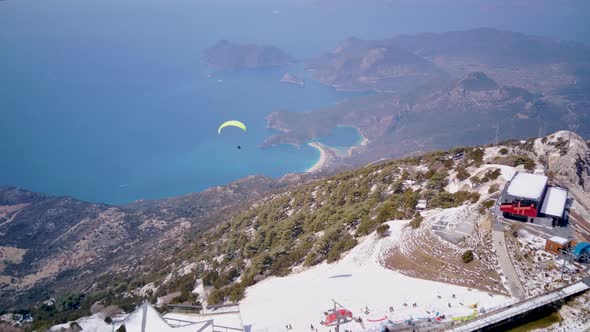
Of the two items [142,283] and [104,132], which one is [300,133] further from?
[142,283]

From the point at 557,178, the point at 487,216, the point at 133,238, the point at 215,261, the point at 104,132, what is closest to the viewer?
the point at 487,216

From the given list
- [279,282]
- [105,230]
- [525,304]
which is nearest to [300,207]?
[279,282]

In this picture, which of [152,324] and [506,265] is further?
[506,265]

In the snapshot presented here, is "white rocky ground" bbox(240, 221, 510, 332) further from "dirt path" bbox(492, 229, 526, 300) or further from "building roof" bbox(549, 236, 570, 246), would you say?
"building roof" bbox(549, 236, 570, 246)

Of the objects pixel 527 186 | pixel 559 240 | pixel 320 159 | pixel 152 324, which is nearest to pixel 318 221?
pixel 527 186

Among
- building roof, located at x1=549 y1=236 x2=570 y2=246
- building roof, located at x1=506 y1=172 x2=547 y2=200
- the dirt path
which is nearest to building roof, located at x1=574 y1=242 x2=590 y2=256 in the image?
building roof, located at x1=549 y1=236 x2=570 y2=246

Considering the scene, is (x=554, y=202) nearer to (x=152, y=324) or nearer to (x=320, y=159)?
(x=152, y=324)
